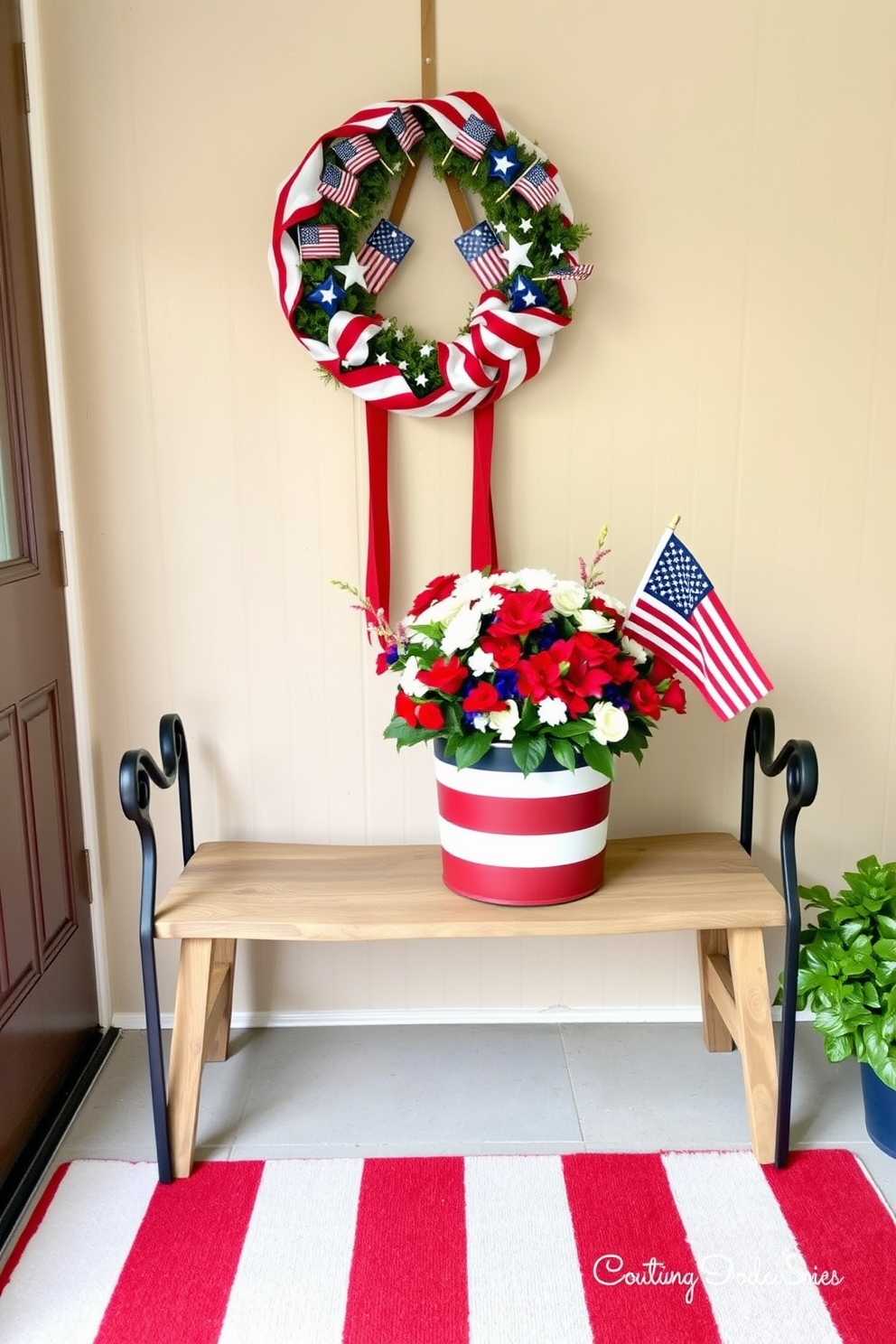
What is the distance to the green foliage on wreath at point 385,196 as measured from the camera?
2.06 metres

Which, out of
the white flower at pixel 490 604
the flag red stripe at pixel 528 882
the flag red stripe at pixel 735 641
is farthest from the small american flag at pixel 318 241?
the flag red stripe at pixel 528 882

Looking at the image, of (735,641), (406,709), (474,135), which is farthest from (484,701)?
(474,135)

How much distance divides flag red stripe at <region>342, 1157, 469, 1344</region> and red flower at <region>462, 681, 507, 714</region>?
893mm

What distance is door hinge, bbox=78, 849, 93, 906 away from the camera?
2.35m

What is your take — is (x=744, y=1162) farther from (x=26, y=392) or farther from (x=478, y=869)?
(x=26, y=392)

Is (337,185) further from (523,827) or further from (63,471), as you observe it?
(523,827)

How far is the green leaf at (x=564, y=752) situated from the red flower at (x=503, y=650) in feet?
0.54

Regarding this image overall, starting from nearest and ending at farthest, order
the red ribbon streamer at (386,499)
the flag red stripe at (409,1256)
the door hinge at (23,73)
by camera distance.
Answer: the flag red stripe at (409,1256), the door hinge at (23,73), the red ribbon streamer at (386,499)

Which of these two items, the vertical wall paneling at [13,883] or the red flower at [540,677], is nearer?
the red flower at [540,677]

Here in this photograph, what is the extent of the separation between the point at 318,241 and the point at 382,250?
15 cm

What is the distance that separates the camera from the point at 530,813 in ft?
6.12

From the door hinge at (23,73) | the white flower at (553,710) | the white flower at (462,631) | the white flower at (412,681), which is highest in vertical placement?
the door hinge at (23,73)

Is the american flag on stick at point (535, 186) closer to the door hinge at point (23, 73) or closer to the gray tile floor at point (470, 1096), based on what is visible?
the door hinge at point (23, 73)

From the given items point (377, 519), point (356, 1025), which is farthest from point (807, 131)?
point (356, 1025)
